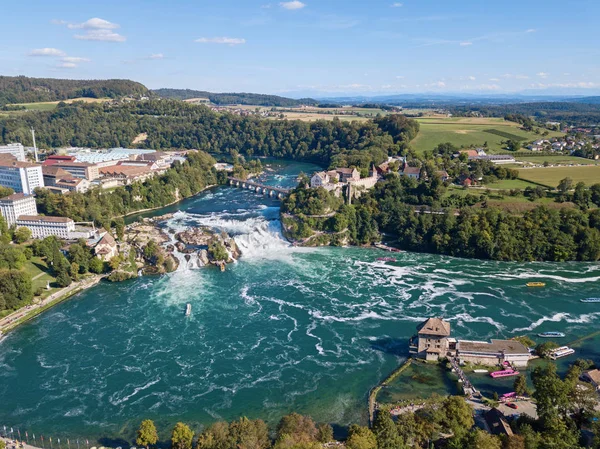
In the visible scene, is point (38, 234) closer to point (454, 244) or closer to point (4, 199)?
point (4, 199)

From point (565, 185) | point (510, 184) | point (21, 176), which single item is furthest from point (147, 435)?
point (510, 184)

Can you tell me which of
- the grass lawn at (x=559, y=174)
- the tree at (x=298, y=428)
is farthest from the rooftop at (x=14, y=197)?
the grass lawn at (x=559, y=174)

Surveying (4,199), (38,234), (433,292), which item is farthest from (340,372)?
(4,199)

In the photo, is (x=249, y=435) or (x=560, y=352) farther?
(x=560, y=352)

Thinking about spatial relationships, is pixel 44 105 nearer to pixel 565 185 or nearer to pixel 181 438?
pixel 565 185

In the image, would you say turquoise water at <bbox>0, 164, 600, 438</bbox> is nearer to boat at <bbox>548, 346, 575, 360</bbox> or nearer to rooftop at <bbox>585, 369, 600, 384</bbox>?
boat at <bbox>548, 346, 575, 360</bbox>

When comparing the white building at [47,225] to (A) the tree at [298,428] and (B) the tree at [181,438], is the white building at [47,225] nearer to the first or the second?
(B) the tree at [181,438]

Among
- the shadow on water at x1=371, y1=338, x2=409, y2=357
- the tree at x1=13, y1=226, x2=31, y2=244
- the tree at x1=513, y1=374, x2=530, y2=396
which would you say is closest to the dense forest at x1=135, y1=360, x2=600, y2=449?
the tree at x1=513, y1=374, x2=530, y2=396
